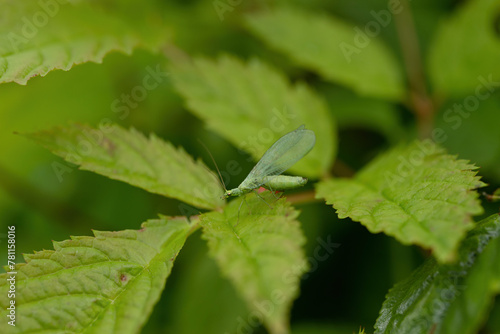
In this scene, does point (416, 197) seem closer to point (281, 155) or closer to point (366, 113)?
point (281, 155)

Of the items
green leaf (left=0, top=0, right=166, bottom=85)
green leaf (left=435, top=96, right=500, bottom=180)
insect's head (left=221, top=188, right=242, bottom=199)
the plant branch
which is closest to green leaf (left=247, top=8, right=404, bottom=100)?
the plant branch

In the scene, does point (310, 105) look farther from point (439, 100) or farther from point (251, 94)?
point (439, 100)

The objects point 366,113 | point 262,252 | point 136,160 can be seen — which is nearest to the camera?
point 262,252

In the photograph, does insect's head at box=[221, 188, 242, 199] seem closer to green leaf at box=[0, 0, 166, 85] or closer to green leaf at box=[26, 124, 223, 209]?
green leaf at box=[26, 124, 223, 209]

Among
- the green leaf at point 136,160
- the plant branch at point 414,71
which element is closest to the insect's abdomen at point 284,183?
the green leaf at point 136,160

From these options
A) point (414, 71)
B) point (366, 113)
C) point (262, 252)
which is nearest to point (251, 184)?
point (262, 252)
